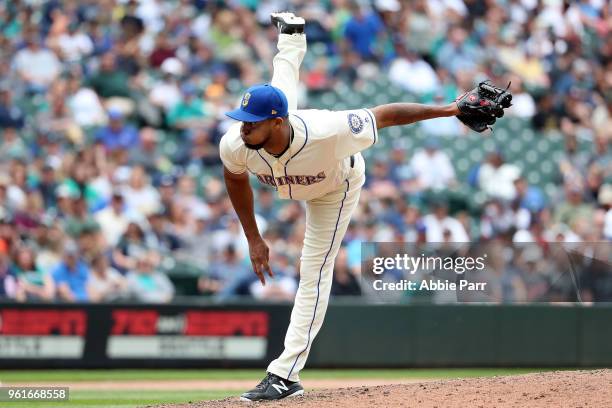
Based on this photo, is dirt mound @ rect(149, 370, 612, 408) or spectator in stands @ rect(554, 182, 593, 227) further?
spectator in stands @ rect(554, 182, 593, 227)

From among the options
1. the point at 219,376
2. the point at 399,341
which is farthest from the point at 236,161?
the point at 399,341

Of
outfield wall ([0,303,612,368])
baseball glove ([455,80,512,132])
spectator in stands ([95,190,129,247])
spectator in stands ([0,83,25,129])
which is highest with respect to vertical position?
spectator in stands ([0,83,25,129])

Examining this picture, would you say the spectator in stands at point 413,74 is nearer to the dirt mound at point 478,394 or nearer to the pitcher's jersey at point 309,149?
the dirt mound at point 478,394

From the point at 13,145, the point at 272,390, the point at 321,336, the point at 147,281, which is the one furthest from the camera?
the point at 13,145

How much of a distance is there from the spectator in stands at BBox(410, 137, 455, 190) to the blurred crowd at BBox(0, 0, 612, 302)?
2cm

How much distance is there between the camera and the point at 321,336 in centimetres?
1116

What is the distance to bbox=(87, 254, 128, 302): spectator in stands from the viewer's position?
1102 centimetres

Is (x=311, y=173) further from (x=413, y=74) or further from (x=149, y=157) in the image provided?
(x=413, y=74)

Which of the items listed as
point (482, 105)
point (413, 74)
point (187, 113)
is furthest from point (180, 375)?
point (413, 74)

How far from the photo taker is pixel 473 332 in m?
11.3

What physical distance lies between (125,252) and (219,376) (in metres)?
1.75

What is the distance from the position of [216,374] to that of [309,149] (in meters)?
5.40

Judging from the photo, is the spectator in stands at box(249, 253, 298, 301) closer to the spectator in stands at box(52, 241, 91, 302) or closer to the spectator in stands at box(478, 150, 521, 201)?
the spectator in stands at box(52, 241, 91, 302)

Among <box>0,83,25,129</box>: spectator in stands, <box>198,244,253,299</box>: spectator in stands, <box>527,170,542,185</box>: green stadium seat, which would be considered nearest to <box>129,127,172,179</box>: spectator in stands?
<box>0,83,25,129</box>: spectator in stands
